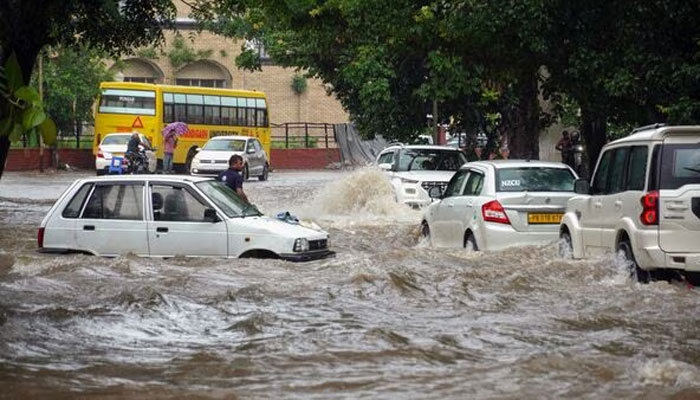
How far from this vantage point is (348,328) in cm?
1085

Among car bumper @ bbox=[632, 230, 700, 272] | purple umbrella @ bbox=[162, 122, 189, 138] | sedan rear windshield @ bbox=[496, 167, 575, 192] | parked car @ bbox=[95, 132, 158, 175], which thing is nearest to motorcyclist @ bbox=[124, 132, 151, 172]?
parked car @ bbox=[95, 132, 158, 175]

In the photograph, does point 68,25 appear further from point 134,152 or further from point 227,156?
point 227,156

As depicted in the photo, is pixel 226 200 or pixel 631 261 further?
pixel 226 200

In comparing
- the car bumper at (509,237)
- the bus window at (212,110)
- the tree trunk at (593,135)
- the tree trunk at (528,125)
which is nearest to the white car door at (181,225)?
the car bumper at (509,237)

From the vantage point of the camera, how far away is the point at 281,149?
55.9 meters

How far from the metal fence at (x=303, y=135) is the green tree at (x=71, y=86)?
34.4ft

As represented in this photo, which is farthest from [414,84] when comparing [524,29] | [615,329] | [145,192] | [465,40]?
[615,329]

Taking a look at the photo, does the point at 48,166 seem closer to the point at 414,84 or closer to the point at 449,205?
the point at 414,84

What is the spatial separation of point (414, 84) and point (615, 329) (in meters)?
21.9

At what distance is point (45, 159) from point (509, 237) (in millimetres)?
34748

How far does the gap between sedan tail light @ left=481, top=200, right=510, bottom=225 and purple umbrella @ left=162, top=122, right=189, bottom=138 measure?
2734 cm

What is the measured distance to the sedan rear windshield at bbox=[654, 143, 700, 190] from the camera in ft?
38.7

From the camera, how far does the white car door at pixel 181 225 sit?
14.1 metres

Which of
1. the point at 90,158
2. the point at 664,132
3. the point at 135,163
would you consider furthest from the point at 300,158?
the point at 664,132
